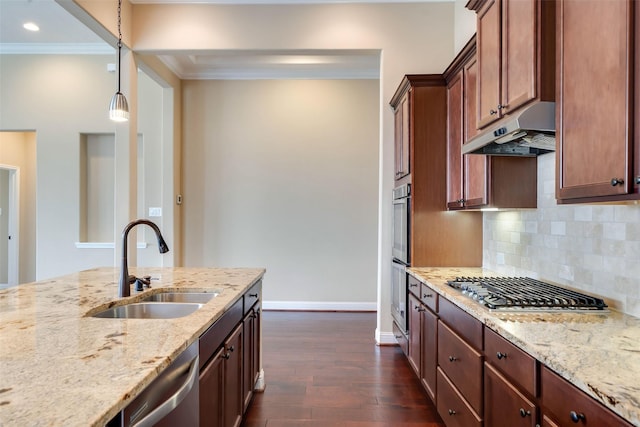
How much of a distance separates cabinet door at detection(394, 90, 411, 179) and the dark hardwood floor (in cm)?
169

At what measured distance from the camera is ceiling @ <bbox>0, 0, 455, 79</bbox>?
12.7 ft

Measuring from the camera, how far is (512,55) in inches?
65.7

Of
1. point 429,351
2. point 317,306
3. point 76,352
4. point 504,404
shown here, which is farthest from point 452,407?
point 317,306

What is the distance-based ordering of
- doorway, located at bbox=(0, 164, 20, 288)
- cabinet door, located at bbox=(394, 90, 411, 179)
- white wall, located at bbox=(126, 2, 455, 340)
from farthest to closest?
doorway, located at bbox=(0, 164, 20, 288) → white wall, located at bbox=(126, 2, 455, 340) → cabinet door, located at bbox=(394, 90, 411, 179)

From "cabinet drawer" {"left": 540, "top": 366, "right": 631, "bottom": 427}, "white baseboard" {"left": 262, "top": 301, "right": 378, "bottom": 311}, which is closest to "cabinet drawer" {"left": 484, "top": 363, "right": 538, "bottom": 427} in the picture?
"cabinet drawer" {"left": 540, "top": 366, "right": 631, "bottom": 427}

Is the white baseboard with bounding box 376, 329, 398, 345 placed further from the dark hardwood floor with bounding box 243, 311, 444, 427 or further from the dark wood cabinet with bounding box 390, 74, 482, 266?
the dark wood cabinet with bounding box 390, 74, 482, 266

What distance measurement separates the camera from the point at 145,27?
3.39 m

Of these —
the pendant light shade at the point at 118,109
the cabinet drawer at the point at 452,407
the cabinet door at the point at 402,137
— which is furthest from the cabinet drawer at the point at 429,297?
the pendant light shade at the point at 118,109

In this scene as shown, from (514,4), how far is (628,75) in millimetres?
823

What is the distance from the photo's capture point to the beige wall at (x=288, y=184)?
4590 millimetres

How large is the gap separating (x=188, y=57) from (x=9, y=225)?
4325mm

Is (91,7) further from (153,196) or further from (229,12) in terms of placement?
(153,196)

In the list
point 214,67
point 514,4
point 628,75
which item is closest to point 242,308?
point 628,75

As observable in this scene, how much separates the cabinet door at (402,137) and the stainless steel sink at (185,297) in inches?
73.6
